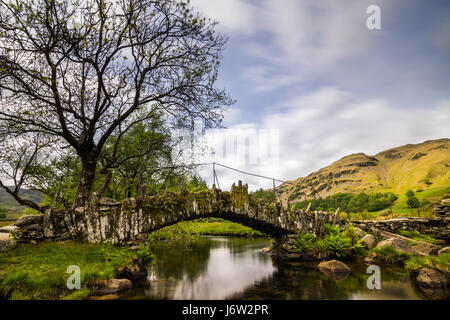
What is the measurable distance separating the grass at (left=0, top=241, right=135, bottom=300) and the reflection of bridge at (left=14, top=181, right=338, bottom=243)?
590 mm

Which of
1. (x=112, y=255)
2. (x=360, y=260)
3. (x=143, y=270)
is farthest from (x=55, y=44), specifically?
(x=360, y=260)

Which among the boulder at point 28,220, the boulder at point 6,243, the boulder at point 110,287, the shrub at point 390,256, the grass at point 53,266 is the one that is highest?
the boulder at point 28,220

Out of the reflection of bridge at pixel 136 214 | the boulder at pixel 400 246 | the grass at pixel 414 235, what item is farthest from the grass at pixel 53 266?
the grass at pixel 414 235

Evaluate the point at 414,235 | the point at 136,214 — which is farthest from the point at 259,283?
the point at 414,235

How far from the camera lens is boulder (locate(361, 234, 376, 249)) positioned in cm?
1633

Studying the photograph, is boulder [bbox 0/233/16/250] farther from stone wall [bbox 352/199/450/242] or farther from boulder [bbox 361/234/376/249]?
stone wall [bbox 352/199/450/242]

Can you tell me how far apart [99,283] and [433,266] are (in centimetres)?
1617

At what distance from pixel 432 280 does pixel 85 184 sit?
18519 millimetres

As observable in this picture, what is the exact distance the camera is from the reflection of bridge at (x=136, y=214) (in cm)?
1055

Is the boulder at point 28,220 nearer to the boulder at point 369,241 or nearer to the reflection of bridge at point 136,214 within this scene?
the reflection of bridge at point 136,214

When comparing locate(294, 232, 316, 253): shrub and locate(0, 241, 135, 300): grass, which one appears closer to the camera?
locate(0, 241, 135, 300): grass

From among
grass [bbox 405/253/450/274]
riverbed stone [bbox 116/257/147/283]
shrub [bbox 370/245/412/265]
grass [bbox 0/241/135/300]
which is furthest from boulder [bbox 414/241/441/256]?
grass [bbox 0/241/135/300]

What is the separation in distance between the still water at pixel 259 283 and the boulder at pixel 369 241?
7.34ft
